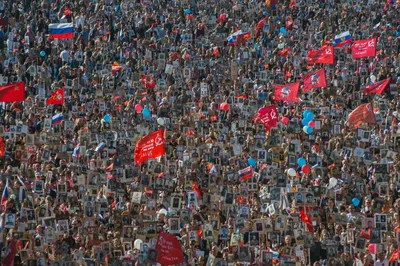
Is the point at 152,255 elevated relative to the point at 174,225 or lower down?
lower down

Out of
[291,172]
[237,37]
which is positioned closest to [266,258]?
[291,172]

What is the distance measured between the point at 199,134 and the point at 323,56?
25.1 ft

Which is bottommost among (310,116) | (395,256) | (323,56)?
(395,256)

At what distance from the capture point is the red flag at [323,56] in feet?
119

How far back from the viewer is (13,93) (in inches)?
1239

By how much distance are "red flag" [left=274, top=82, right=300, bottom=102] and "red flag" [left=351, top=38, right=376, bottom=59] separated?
11.2ft

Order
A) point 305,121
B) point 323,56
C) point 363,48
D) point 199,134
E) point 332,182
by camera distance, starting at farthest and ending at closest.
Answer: point 363,48
point 323,56
point 305,121
point 199,134
point 332,182

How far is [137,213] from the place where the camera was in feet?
79.0

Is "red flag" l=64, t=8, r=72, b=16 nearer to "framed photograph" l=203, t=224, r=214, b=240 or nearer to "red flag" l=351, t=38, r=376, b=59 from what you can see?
"red flag" l=351, t=38, r=376, b=59

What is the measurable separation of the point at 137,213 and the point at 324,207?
11.6ft

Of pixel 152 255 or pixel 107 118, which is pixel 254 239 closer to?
pixel 152 255

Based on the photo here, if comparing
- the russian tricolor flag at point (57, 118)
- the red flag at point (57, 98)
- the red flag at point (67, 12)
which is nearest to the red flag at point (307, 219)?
the russian tricolor flag at point (57, 118)

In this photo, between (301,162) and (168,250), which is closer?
(168,250)

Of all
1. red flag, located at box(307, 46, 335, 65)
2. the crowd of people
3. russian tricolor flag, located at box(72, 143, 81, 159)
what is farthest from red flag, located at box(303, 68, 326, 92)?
russian tricolor flag, located at box(72, 143, 81, 159)
